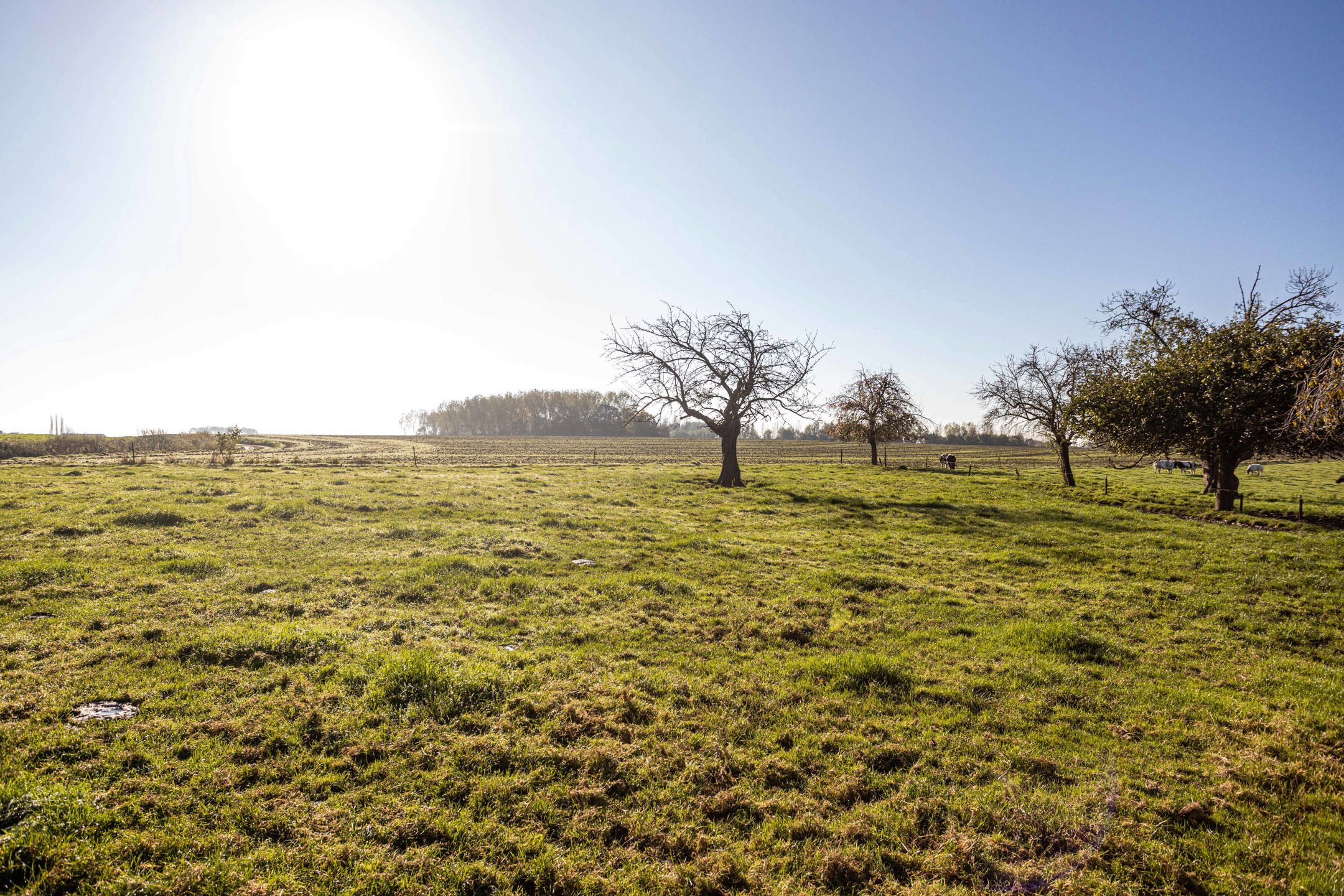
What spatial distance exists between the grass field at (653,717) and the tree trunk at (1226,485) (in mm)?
8294

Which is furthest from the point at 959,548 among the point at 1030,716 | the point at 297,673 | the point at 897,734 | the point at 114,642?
the point at 114,642

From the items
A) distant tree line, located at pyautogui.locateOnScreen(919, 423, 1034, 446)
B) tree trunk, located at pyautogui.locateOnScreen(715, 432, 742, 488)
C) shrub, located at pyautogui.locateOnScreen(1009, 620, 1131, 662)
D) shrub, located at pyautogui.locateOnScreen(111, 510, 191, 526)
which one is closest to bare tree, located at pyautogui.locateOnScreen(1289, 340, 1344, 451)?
shrub, located at pyautogui.locateOnScreen(1009, 620, 1131, 662)

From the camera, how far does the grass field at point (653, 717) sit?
4.46m

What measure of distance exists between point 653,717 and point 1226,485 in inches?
1034

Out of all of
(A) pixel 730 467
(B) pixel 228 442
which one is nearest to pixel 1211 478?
(A) pixel 730 467

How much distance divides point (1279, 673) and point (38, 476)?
38475mm

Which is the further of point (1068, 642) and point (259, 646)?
point (1068, 642)

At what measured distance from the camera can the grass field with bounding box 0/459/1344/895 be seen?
446cm

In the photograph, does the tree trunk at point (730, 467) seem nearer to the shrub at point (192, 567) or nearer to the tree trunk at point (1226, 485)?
the tree trunk at point (1226, 485)

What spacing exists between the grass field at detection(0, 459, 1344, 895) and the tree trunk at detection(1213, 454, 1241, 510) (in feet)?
27.2

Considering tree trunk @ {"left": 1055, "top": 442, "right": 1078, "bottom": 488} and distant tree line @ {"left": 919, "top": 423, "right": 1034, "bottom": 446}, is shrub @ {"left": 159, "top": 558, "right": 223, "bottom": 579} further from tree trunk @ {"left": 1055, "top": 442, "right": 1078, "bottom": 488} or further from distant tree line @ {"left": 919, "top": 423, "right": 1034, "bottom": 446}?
distant tree line @ {"left": 919, "top": 423, "right": 1034, "bottom": 446}

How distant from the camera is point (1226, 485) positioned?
2158 centimetres

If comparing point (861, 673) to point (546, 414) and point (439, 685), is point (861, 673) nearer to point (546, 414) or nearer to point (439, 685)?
point (439, 685)

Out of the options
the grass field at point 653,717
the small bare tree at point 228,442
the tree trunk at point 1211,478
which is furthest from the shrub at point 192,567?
the tree trunk at point 1211,478
